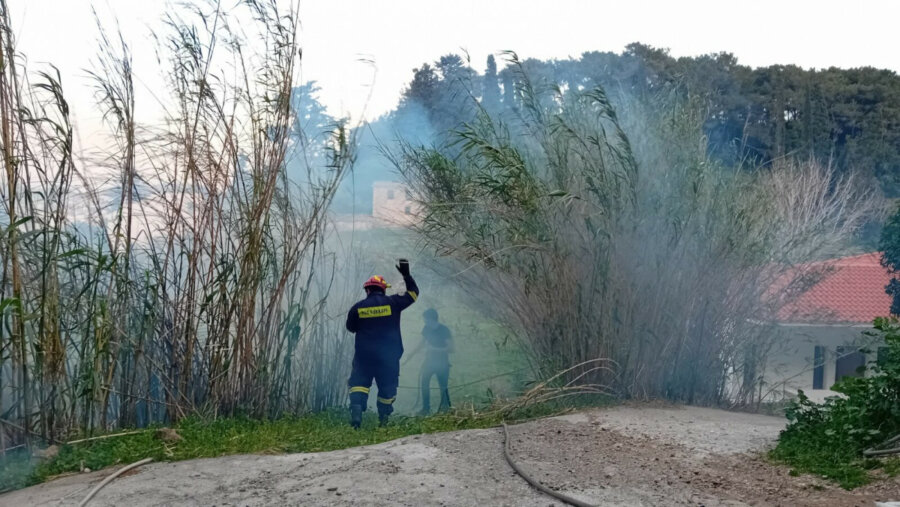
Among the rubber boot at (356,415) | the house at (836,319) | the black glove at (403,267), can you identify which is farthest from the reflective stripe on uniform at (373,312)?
the house at (836,319)

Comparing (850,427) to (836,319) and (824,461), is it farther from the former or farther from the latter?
(836,319)

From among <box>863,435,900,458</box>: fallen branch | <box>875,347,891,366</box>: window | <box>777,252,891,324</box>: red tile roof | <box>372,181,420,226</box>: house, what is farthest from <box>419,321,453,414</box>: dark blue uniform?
<box>777,252,891,324</box>: red tile roof

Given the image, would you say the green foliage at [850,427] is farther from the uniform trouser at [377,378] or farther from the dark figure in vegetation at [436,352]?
the dark figure in vegetation at [436,352]

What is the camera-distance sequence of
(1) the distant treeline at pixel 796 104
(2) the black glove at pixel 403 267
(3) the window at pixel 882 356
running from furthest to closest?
(1) the distant treeline at pixel 796 104 < (2) the black glove at pixel 403 267 < (3) the window at pixel 882 356

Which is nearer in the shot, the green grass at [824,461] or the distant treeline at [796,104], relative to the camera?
the green grass at [824,461]

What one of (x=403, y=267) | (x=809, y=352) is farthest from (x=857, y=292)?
(x=403, y=267)

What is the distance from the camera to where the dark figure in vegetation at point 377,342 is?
8859 mm

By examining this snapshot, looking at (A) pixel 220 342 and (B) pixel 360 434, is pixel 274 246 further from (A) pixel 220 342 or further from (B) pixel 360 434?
(B) pixel 360 434

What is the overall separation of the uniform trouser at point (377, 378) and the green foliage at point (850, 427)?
3.92 metres

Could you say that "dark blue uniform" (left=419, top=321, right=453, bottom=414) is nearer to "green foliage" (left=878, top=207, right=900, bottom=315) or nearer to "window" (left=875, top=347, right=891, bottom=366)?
"window" (left=875, top=347, right=891, bottom=366)

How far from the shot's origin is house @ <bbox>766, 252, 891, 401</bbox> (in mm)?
16344

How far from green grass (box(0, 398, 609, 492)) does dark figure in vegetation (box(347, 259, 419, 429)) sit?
0.30 meters

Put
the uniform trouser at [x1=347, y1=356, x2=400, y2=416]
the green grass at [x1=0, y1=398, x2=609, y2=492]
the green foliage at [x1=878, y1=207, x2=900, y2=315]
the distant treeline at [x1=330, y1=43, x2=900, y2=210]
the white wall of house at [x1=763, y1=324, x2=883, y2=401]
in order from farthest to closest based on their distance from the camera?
the distant treeline at [x1=330, y1=43, x2=900, y2=210] → the green foliage at [x1=878, y1=207, x2=900, y2=315] → the white wall of house at [x1=763, y1=324, x2=883, y2=401] → the uniform trouser at [x1=347, y1=356, x2=400, y2=416] → the green grass at [x1=0, y1=398, x2=609, y2=492]

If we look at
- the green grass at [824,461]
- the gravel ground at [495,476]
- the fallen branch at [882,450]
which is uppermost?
the fallen branch at [882,450]
